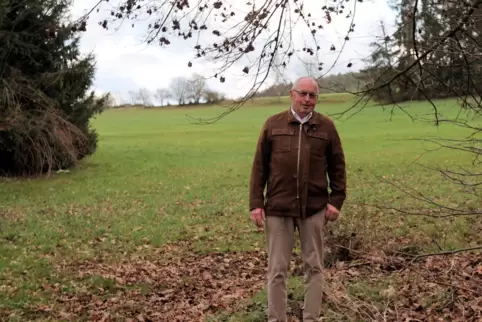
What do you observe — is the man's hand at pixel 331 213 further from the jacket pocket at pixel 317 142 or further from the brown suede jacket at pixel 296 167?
the jacket pocket at pixel 317 142

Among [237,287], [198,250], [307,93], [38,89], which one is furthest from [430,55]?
[38,89]

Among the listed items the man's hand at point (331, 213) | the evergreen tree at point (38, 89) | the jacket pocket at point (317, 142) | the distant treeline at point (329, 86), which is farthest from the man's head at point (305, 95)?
the evergreen tree at point (38, 89)

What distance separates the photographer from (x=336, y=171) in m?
4.82

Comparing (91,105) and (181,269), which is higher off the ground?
(91,105)

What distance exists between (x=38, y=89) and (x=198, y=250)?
520 inches

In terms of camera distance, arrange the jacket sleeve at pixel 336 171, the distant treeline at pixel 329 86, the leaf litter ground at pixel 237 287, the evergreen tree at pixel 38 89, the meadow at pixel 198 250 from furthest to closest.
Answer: the evergreen tree at pixel 38 89
the meadow at pixel 198 250
the distant treeline at pixel 329 86
the leaf litter ground at pixel 237 287
the jacket sleeve at pixel 336 171

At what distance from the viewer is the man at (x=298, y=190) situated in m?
4.64

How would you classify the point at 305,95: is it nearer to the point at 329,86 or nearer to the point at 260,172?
the point at 260,172

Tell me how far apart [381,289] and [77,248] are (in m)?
6.34


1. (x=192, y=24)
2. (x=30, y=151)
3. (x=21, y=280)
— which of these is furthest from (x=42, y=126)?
(x=192, y=24)

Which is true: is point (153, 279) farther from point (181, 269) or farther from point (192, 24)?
point (192, 24)

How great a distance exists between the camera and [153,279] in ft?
26.4

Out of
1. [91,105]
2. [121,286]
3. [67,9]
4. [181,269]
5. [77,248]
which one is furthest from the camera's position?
[91,105]

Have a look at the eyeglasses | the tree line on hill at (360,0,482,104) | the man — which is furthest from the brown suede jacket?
the tree line on hill at (360,0,482,104)
